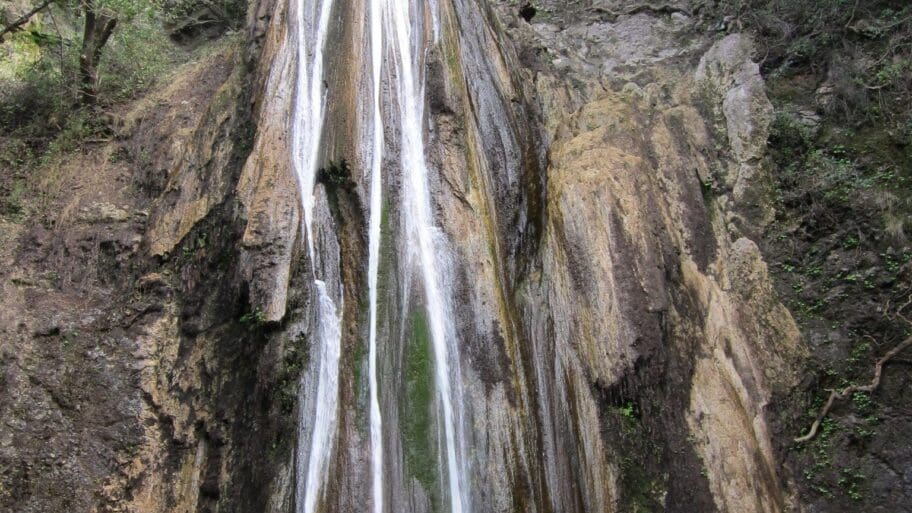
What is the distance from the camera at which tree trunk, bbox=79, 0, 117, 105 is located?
37.9 ft

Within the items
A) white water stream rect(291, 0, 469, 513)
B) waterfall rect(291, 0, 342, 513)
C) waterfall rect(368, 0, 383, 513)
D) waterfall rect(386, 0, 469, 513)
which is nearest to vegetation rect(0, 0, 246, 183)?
waterfall rect(291, 0, 342, 513)

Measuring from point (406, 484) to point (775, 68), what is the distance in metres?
8.98

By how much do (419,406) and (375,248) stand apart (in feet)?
6.57

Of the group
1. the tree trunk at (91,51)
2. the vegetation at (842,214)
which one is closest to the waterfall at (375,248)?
the vegetation at (842,214)

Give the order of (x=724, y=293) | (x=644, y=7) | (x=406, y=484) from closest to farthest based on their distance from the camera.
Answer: (x=406, y=484), (x=724, y=293), (x=644, y=7)

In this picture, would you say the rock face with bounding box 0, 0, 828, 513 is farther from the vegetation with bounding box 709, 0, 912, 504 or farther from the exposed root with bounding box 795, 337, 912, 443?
the exposed root with bounding box 795, 337, 912, 443

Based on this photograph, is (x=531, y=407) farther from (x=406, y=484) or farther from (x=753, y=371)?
(x=753, y=371)

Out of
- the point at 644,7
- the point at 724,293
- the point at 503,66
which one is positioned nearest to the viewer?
the point at 724,293

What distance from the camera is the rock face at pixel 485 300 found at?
Answer: 22.0 ft

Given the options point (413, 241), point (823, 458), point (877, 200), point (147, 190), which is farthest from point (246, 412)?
point (877, 200)

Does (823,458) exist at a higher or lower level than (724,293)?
lower

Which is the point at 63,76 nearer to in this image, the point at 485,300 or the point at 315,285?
the point at 315,285

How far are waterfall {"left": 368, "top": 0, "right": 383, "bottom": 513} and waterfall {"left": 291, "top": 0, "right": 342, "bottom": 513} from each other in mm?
406

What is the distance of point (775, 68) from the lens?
10.6 metres
